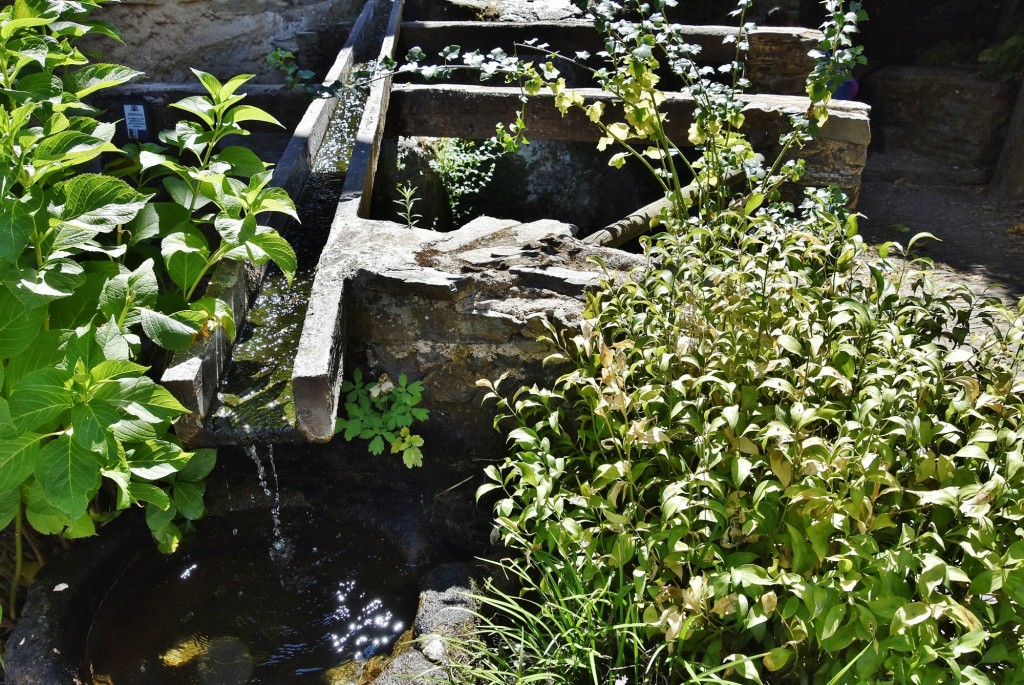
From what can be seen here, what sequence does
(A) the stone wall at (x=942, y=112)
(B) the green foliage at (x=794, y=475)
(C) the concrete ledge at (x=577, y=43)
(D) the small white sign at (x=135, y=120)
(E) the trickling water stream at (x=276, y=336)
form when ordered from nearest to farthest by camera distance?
(B) the green foliage at (x=794, y=475) < (E) the trickling water stream at (x=276, y=336) < (D) the small white sign at (x=135, y=120) < (C) the concrete ledge at (x=577, y=43) < (A) the stone wall at (x=942, y=112)

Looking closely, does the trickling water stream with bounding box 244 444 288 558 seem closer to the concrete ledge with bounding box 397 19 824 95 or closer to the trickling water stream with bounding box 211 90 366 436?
the trickling water stream with bounding box 211 90 366 436

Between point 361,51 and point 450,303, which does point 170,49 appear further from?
point 450,303

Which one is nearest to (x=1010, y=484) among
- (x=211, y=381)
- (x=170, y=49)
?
(x=211, y=381)

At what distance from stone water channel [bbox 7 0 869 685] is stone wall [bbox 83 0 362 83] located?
3.24 m

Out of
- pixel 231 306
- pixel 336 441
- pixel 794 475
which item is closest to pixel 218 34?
pixel 231 306

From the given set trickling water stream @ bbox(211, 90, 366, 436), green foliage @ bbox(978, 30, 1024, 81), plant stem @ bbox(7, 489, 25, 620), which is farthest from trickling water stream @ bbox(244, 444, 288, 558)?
green foliage @ bbox(978, 30, 1024, 81)

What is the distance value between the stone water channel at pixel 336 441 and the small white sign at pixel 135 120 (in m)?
1.17

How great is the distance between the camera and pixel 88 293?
2.57 metres

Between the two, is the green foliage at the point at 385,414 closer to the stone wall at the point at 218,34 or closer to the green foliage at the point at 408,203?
the green foliage at the point at 408,203

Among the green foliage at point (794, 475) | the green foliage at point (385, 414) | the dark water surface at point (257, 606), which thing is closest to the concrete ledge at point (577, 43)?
the green foliage at point (794, 475)

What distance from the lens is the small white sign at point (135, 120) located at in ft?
13.8

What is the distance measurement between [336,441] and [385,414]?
28 centimetres

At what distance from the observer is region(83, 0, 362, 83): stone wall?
242 inches

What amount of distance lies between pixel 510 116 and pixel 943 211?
3836 millimetres
